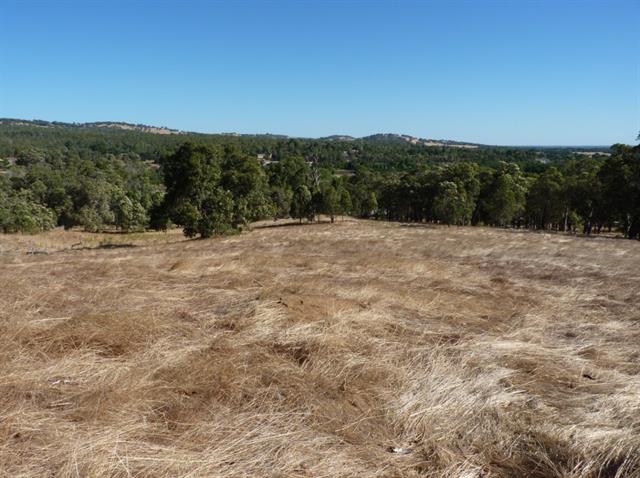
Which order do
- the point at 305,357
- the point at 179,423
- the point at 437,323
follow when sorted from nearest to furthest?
the point at 179,423 < the point at 305,357 < the point at 437,323

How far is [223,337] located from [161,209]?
23.7m

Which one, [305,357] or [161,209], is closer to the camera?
[305,357]

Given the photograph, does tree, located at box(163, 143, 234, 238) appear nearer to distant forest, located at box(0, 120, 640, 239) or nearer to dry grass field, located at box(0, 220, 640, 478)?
distant forest, located at box(0, 120, 640, 239)

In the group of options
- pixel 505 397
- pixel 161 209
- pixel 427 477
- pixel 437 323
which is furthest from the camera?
pixel 161 209

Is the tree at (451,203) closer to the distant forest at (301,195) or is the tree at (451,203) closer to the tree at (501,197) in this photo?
the distant forest at (301,195)

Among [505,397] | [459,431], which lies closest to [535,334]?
[505,397]

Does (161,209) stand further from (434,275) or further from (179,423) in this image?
(179,423)

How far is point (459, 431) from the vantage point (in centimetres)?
360

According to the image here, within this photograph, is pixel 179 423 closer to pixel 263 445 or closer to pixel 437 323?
pixel 263 445

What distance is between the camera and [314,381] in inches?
170

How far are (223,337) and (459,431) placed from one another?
10.5 ft

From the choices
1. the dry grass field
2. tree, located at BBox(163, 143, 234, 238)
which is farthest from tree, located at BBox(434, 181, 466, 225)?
the dry grass field

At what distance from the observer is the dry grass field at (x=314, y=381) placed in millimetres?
3131

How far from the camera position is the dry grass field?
313 centimetres
